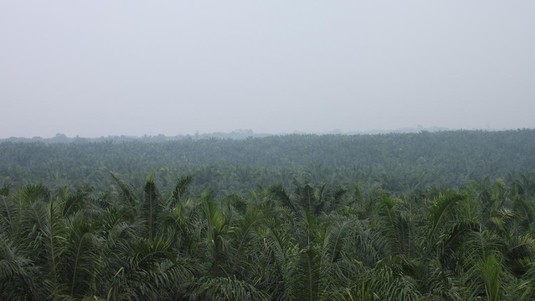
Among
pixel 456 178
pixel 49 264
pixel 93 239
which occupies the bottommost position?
pixel 456 178

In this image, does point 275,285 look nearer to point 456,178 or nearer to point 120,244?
point 120,244

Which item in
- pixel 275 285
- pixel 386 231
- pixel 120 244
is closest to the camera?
pixel 120 244

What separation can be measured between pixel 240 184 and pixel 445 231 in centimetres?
3069

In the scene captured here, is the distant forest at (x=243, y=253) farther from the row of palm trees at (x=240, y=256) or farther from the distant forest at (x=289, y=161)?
the distant forest at (x=289, y=161)

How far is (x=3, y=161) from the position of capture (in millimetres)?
65688

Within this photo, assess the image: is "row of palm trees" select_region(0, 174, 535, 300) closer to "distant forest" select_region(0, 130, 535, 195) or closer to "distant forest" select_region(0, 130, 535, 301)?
"distant forest" select_region(0, 130, 535, 301)

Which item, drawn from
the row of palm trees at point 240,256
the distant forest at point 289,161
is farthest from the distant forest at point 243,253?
the distant forest at point 289,161

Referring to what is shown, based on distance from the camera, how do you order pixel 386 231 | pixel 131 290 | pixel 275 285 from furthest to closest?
pixel 386 231
pixel 275 285
pixel 131 290

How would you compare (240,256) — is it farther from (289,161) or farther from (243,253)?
(289,161)

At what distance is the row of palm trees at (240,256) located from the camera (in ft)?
23.0

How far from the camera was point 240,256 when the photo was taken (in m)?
8.80

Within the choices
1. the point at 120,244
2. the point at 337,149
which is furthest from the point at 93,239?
the point at 337,149

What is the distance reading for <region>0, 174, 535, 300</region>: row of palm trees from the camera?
7000mm

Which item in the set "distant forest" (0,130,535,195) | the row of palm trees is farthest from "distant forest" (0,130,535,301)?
"distant forest" (0,130,535,195)
